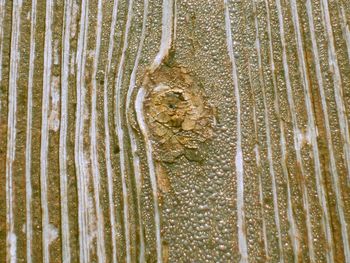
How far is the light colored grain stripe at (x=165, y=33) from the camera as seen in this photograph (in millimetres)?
1587

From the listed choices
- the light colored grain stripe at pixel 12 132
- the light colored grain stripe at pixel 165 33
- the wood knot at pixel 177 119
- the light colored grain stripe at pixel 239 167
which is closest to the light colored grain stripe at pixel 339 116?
the light colored grain stripe at pixel 239 167

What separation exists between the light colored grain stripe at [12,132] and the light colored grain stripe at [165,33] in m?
0.53

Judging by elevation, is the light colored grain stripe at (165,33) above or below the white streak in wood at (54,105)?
above

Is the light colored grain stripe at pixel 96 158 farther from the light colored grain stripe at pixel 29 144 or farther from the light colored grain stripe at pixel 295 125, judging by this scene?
the light colored grain stripe at pixel 295 125

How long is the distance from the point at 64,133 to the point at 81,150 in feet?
0.31

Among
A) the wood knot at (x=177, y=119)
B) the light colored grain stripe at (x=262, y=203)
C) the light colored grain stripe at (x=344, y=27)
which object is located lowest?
the light colored grain stripe at (x=262, y=203)

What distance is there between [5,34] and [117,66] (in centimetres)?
46

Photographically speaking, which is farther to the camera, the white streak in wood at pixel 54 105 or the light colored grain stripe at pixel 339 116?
the white streak in wood at pixel 54 105

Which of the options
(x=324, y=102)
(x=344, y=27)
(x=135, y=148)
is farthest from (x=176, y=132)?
(x=344, y=27)

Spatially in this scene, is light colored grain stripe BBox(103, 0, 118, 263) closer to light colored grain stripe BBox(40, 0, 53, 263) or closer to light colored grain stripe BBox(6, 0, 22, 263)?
light colored grain stripe BBox(40, 0, 53, 263)

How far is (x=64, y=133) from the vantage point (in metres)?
1.58

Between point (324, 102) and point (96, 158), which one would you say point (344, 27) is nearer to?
point (324, 102)

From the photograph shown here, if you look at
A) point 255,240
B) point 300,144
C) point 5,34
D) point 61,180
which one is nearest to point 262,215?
point 255,240

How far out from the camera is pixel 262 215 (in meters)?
1.47
